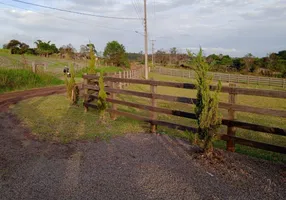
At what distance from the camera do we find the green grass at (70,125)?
20.5 feet

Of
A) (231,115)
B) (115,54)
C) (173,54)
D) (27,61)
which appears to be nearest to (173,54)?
(173,54)

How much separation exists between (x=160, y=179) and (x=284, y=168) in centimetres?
216

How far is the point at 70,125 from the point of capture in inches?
286

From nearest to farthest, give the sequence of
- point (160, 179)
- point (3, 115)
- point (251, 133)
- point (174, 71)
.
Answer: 1. point (160, 179)
2. point (251, 133)
3. point (3, 115)
4. point (174, 71)

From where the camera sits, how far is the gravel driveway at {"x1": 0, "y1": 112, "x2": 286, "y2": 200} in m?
3.46

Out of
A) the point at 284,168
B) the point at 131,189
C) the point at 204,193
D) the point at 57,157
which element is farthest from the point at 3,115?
the point at 284,168

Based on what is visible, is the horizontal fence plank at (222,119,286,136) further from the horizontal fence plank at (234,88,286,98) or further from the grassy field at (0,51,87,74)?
the grassy field at (0,51,87,74)

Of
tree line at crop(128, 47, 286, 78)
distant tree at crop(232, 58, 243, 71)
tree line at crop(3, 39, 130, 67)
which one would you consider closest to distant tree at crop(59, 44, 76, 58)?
tree line at crop(3, 39, 130, 67)

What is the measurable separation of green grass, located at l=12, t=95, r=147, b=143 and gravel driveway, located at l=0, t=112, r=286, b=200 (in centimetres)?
62

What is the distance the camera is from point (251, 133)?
7.46m

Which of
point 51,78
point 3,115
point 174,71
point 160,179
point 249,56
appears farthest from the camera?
point 249,56

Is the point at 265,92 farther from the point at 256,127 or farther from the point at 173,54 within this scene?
the point at 173,54

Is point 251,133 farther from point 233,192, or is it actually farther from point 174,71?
point 174,71

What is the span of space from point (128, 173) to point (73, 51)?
64434 mm
